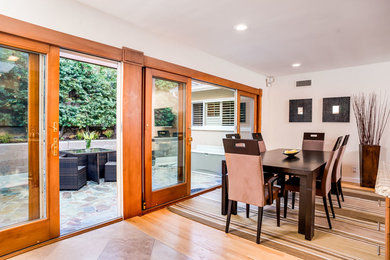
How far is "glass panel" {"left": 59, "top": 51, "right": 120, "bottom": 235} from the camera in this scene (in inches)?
139

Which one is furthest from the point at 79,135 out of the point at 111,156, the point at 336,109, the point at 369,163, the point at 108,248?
the point at 369,163

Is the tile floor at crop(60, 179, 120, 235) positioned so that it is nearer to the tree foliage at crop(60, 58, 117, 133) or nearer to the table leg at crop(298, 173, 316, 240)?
the table leg at crop(298, 173, 316, 240)

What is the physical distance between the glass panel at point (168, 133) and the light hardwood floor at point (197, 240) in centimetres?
60

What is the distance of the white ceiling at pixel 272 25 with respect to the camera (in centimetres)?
247

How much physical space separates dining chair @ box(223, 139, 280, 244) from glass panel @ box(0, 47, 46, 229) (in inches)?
74.7

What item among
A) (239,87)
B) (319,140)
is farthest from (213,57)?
(319,140)

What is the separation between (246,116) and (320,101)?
1.76m

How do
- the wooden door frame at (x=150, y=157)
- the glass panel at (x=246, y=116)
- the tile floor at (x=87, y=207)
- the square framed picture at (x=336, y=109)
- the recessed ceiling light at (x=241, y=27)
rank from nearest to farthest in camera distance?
the tile floor at (x=87, y=207) < the recessed ceiling light at (x=241, y=27) < the wooden door frame at (x=150, y=157) < the square framed picture at (x=336, y=109) < the glass panel at (x=246, y=116)

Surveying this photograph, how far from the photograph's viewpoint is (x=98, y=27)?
2.61 metres

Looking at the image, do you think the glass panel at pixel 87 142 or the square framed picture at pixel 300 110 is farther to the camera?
the square framed picture at pixel 300 110

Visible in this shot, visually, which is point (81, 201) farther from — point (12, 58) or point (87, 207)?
point (12, 58)

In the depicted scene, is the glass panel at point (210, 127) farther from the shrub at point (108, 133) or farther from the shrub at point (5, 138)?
the shrub at point (5, 138)

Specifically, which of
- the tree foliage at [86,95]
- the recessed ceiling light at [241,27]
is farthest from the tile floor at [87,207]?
the tree foliage at [86,95]

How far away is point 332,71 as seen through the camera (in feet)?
17.2
